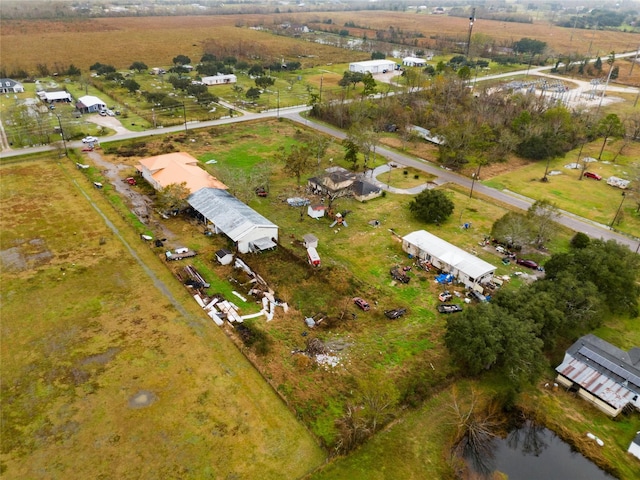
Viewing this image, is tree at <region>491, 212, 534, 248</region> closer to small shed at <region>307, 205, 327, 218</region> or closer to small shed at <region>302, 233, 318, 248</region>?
small shed at <region>307, 205, 327, 218</region>

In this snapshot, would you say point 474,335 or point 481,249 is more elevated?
point 474,335

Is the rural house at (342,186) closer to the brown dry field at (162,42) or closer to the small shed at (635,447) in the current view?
the small shed at (635,447)

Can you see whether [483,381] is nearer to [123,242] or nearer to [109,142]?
[123,242]

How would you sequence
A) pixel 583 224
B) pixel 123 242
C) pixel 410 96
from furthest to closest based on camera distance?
pixel 410 96, pixel 583 224, pixel 123 242

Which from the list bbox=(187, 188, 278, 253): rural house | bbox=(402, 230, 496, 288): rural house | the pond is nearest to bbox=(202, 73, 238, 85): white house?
bbox=(187, 188, 278, 253): rural house

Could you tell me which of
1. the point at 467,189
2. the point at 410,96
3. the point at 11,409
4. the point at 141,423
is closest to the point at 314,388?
the point at 141,423

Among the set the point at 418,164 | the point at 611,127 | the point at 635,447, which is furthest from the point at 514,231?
the point at 611,127

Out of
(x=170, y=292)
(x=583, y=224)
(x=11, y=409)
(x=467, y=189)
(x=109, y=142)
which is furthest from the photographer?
(x=109, y=142)
